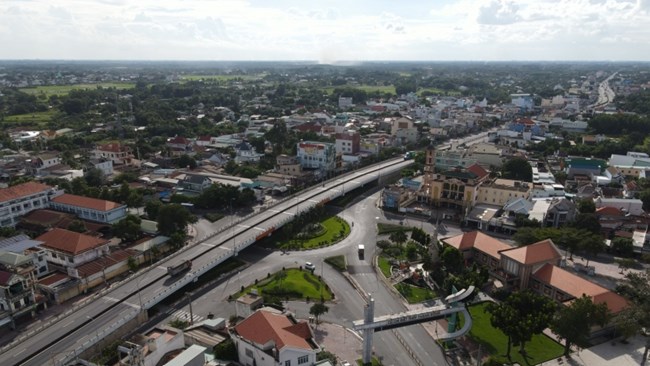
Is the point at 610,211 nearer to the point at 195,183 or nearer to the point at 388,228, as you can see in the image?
the point at 388,228

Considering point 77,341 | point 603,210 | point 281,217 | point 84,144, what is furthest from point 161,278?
point 84,144

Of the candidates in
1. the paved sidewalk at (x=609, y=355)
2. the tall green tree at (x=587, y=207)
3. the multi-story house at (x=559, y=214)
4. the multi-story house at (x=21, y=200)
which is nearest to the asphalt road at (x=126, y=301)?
the multi-story house at (x=21, y=200)

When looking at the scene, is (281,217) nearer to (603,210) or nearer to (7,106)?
(603,210)

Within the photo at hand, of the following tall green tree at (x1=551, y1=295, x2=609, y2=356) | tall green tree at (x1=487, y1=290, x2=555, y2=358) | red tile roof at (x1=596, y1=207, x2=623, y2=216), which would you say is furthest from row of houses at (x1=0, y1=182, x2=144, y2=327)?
red tile roof at (x1=596, y1=207, x2=623, y2=216)

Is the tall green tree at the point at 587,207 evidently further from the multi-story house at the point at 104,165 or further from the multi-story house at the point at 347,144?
the multi-story house at the point at 104,165

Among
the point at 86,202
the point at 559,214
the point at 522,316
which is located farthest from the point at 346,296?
→ the point at 86,202
